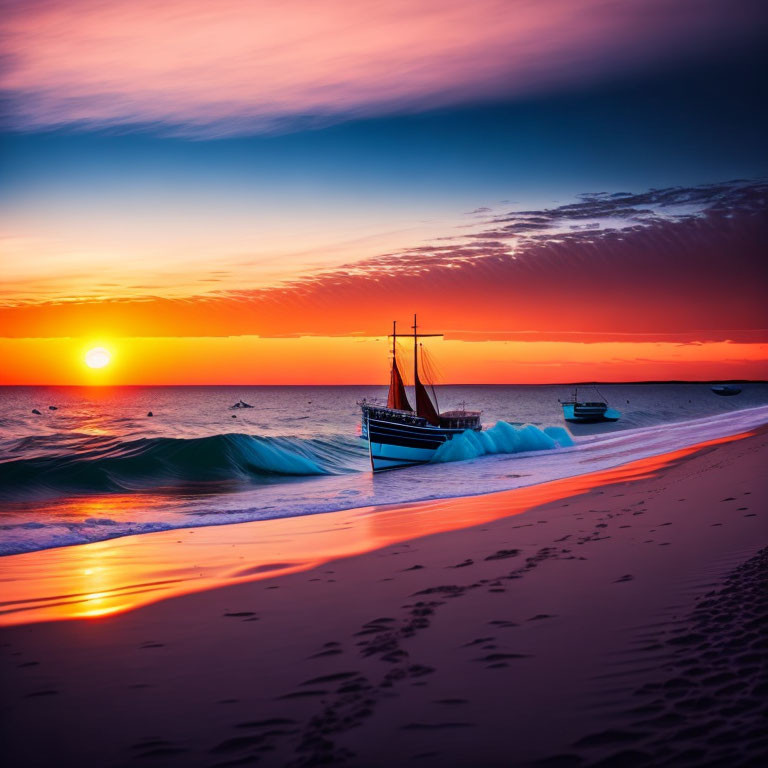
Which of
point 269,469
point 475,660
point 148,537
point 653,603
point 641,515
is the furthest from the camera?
point 269,469

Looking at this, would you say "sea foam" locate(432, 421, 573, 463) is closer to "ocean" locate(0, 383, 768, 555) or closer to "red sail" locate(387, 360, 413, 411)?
"ocean" locate(0, 383, 768, 555)

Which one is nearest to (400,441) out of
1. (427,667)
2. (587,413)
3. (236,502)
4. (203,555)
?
(236,502)

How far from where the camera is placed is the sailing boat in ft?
130

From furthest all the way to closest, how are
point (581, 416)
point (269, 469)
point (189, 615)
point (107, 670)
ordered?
point (581, 416)
point (269, 469)
point (189, 615)
point (107, 670)

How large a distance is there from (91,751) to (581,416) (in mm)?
86887

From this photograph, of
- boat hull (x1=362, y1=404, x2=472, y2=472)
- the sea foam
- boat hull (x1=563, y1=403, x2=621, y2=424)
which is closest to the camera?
boat hull (x1=362, y1=404, x2=472, y2=472)

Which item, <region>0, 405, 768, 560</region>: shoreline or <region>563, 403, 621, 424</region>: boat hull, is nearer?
<region>0, 405, 768, 560</region>: shoreline

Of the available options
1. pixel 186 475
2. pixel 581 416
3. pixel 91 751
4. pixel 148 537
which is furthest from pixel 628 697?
pixel 581 416

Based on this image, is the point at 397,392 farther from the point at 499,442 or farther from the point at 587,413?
the point at 587,413

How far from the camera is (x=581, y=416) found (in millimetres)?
87062

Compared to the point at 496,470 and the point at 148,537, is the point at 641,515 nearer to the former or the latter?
the point at 148,537

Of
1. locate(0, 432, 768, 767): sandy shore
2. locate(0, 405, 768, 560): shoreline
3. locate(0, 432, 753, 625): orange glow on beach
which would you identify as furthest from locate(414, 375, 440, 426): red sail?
locate(0, 432, 768, 767): sandy shore

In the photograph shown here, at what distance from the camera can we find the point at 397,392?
152 ft

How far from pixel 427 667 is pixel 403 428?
35030mm
